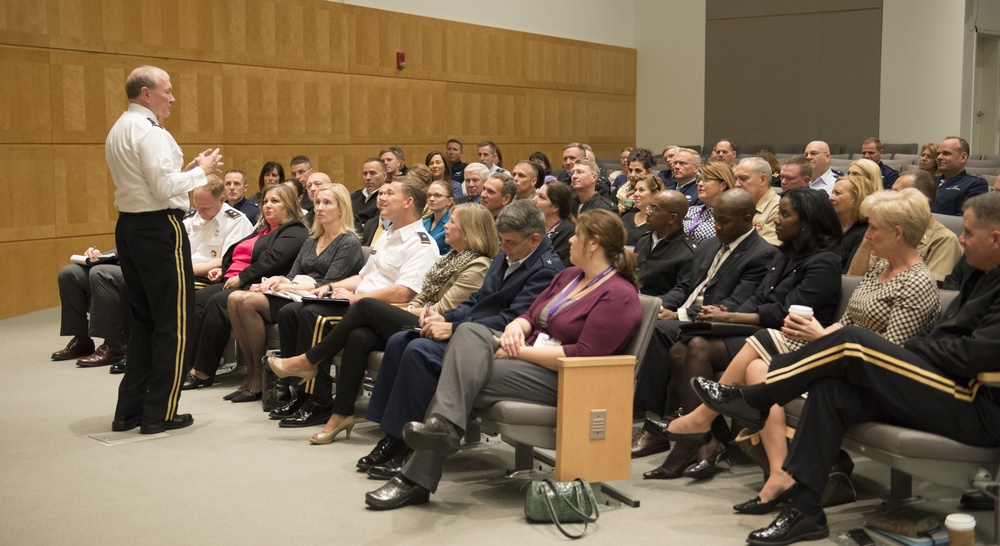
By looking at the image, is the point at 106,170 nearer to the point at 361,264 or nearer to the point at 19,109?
the point at 19,109

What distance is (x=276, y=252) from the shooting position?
5809mm

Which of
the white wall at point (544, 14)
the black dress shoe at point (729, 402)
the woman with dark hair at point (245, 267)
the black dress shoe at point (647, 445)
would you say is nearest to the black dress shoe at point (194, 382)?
the woman with dark hair at point (245, 267)

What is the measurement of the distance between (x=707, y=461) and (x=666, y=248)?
132cm

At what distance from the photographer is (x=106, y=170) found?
8.75 metres

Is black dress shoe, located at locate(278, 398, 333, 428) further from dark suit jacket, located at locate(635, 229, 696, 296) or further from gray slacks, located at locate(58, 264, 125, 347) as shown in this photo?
gray slacks, located at locate(58, 264, 125, 347)

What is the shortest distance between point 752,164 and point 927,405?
2596mm

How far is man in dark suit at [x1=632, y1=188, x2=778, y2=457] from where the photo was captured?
4.24m

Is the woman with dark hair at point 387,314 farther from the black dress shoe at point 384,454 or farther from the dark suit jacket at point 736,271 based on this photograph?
the dark suit jacket at point 736,271

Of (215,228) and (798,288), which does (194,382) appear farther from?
(798,288)

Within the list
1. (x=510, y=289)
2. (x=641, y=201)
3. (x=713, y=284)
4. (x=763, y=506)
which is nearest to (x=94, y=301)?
(x=510, y=289)

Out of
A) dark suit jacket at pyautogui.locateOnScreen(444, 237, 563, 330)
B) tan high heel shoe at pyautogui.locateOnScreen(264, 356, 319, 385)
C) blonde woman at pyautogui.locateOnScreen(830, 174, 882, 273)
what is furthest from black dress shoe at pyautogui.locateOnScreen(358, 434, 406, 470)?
blonde woman at pyautogui.locateOnScreen(830, 174, 882, 273)

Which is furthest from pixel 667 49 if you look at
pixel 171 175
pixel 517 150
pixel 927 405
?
pixel 927 405

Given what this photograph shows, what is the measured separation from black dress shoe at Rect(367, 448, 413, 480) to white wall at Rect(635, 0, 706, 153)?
41.0 ft

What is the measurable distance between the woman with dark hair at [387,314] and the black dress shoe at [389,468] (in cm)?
53
